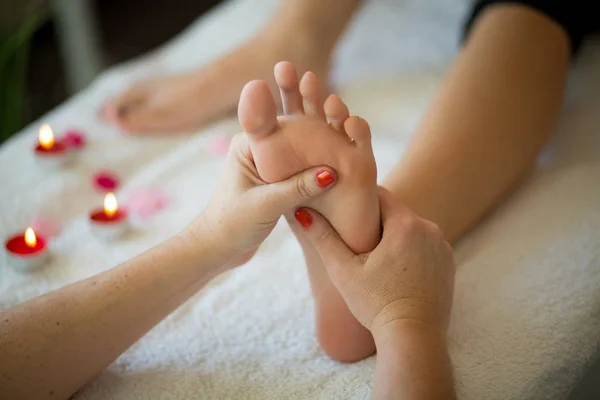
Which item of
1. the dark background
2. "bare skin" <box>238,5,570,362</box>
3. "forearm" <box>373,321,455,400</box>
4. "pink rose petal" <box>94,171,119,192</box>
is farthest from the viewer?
the dark background

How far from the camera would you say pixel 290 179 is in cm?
62

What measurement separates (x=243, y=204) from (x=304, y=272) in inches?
7.8

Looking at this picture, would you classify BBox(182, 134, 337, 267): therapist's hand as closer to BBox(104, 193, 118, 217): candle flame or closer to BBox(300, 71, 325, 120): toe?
BBox(300, 71, 325, 120): toe

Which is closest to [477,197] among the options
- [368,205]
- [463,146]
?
[463,146]

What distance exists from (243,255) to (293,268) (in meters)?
0.12

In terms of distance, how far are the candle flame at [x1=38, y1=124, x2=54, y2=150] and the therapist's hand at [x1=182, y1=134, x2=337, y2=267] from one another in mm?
477

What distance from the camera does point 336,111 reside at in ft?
2.02

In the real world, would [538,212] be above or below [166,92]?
below

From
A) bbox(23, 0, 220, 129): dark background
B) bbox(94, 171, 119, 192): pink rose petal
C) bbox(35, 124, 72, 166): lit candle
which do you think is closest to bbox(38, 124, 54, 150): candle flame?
bbox(35, 124, 72, 166): lit candle

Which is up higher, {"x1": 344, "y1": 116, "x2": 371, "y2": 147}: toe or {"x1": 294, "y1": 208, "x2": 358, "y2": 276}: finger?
{"x1": 344, "y1": 116, "x2": 371, "y2": 147}: toe

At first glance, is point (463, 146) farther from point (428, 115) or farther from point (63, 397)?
point (63, 397)

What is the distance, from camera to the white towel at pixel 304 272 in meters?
0.65

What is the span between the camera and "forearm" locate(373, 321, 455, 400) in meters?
0.55

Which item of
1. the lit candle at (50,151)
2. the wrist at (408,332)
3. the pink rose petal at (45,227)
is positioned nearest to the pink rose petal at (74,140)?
the lit candle at (50,151)
